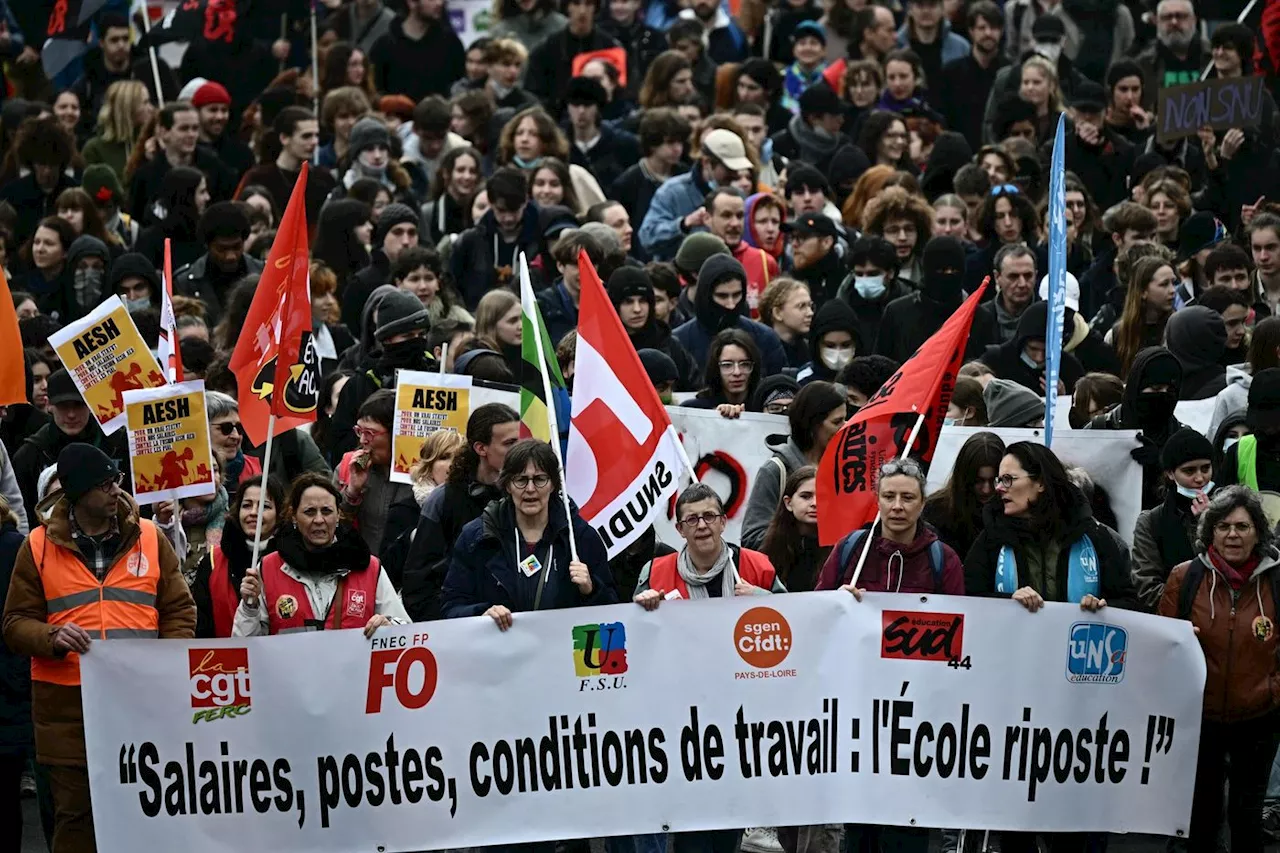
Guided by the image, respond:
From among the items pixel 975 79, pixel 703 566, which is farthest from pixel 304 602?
pixel 975 79

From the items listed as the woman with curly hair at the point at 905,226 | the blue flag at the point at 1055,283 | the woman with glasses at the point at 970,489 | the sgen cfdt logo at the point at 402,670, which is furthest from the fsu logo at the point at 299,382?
the woman with curly hair at the point at 905,226

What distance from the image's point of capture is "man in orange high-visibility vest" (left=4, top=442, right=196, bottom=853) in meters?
10.4

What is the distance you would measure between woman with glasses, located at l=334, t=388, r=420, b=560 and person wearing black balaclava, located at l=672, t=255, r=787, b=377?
278 cm

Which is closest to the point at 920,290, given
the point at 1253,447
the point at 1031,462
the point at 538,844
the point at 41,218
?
the point at 1253,447

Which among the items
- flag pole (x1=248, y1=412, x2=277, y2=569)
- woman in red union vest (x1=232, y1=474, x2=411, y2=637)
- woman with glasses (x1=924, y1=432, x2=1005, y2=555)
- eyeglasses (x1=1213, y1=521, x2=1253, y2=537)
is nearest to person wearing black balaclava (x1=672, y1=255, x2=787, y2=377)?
woman with glasses (x1=924, y1=432, x2=1005, y2=555)

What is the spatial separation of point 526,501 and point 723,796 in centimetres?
147

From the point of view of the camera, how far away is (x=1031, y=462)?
10344 mm

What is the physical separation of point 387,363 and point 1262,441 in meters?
4.55

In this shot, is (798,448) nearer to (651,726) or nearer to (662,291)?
(651,726)

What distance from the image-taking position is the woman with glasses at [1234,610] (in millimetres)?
10383

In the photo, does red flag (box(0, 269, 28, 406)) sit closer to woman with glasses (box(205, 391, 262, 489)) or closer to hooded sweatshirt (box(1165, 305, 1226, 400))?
woman with glasses (box(205, 391, 262, 489))

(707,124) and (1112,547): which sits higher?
(707,124)

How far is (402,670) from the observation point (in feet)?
33.9

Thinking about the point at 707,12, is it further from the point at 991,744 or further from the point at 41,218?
the point at 991,744
